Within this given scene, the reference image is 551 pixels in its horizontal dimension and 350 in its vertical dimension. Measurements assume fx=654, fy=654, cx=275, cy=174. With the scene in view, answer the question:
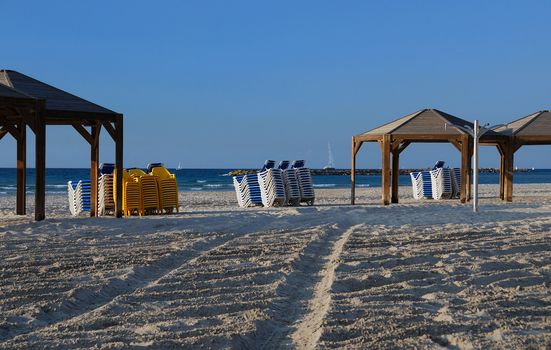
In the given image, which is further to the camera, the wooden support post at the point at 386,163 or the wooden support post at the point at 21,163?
the wooden support post at the point at 386,163

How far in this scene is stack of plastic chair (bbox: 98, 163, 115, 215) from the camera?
12859mm

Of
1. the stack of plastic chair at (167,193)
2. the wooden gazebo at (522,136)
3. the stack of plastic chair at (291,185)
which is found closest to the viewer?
the stack of plastic chair at (167,193)

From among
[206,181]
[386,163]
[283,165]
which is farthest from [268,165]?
[206,181]

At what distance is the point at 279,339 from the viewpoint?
3.99 m

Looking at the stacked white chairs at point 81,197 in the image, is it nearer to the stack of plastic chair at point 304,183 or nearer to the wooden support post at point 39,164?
the wooden support post at point 39,164

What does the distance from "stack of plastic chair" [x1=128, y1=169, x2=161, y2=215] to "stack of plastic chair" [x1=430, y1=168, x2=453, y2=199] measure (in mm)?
10762

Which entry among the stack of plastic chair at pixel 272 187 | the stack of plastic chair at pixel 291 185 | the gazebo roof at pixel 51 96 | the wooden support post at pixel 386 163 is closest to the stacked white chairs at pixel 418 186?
the wooden support post at pixel 386 163

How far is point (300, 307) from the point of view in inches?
190

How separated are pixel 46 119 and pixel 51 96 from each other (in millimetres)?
683

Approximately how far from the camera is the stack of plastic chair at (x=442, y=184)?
2064 cm

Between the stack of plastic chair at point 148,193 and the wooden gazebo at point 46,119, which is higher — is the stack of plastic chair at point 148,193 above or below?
below

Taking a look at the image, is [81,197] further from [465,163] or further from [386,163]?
[465,163]

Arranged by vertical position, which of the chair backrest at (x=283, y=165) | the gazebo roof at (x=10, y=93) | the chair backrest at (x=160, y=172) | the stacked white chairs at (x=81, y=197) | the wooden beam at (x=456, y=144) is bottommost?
the stacked white chairs at (x=81, y=197)

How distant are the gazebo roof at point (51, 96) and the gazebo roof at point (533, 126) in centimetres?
1098
